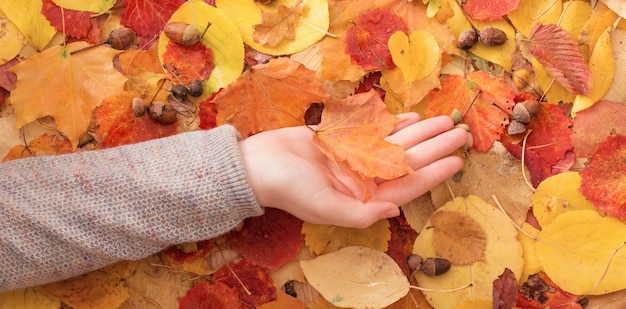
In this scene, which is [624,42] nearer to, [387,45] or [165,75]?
[387,45]

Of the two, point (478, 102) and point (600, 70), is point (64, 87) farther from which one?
point (600, 70)

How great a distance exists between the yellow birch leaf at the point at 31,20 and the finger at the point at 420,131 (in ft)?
2.30

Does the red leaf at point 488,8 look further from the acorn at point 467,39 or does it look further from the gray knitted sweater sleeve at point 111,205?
the gray knitted sweater sleeve at point 111,205

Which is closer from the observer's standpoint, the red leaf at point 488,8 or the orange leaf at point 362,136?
the orange leaf at point 362,136

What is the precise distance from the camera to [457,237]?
1.16 meters

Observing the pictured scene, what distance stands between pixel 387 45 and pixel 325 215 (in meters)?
0.38

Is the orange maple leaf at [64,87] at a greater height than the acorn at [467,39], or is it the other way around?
the acorn at [467,39]

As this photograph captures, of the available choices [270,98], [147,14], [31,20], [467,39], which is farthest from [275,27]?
[31,20]

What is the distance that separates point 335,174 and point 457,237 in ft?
0.85

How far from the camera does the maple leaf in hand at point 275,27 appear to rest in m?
1.23

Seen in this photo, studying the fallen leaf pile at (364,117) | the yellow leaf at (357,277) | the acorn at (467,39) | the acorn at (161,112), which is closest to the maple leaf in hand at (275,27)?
the fallen leaf pile at (364,117)

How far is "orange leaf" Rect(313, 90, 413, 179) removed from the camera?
1064 millimetres

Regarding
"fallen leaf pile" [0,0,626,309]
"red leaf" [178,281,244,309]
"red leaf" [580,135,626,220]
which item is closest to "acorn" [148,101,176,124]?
"fallen leaf pile" [0,0,626,309]

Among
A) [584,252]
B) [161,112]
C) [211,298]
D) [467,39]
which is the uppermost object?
[467,39]
